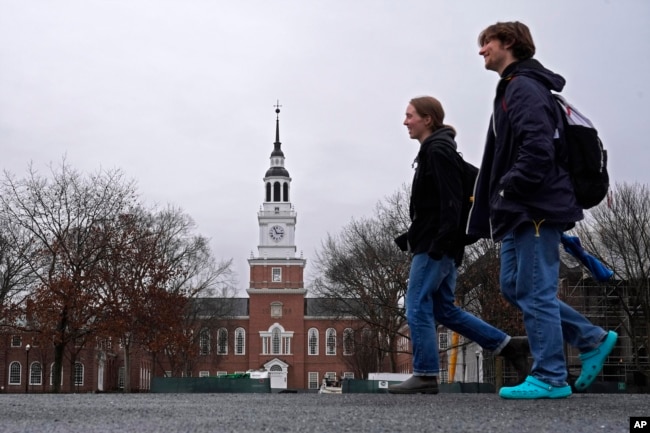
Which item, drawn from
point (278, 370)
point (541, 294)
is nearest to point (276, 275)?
point (278, 370)

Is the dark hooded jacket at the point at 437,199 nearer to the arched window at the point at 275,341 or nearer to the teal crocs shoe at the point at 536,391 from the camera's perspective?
the teal crocs shoe at the point at 536,391

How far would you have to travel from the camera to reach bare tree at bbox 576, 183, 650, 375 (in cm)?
3931

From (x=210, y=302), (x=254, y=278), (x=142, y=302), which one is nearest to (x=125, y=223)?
(x=142, y=302)

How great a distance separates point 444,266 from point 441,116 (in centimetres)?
126

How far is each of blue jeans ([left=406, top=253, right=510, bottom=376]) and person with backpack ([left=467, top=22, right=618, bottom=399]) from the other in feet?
2.93

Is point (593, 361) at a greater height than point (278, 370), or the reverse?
point (593, 361)

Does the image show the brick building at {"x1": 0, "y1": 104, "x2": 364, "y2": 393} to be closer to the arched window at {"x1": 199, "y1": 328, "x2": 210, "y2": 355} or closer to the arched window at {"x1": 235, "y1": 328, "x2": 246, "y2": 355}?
the arched window at {"x1": 235, "y1": 328, "x2": 246, "y2": 355}

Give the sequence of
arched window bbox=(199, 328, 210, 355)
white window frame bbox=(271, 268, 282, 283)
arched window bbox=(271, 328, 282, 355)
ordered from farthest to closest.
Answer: arched window bbox=(271, 328, 282, 355)
white window frame bbox=(271, 268, 282, 283)
arched window bbox=(199, 328, 210, 355)

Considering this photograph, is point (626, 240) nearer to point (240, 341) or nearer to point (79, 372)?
point (79, 372)

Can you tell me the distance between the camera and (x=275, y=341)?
105 meters

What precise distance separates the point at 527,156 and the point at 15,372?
85688mm

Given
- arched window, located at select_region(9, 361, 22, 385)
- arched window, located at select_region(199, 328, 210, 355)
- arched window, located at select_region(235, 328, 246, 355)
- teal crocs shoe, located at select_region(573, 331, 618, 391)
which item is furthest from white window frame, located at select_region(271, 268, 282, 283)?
teal crocs shoe, located at select_region(573, 331, 618, 391)

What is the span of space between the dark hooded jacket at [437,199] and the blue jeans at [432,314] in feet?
0.42

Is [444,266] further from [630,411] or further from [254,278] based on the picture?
[254,278]
